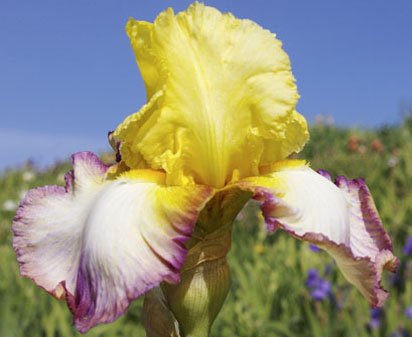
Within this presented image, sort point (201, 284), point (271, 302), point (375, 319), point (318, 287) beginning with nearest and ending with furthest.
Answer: point (201, 284), point (375, 319), point (318, 287), point (271, 302)

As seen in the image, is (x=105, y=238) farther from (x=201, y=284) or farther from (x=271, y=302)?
(x=271, y=302)

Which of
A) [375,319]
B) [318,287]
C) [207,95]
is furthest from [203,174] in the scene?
[318,287]

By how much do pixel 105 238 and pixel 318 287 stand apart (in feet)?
8.93

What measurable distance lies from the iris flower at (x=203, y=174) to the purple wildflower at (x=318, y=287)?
232cm

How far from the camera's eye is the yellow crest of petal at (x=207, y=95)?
3.18 ft

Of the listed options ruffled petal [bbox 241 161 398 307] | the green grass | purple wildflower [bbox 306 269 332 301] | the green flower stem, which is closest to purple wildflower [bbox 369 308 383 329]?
the green grass

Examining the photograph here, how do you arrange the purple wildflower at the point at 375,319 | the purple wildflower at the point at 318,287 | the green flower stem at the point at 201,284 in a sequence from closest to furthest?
the green flower stem at the point at 201,284 → the purple wildflower at the point at 375,319 → the purple wildflower at the point at 318,287

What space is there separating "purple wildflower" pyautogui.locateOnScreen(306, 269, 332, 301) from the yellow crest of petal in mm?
2436

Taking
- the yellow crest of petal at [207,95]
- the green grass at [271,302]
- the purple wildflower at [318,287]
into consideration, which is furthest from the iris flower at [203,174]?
the purple wildflower at [318,287]

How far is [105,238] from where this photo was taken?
835mm

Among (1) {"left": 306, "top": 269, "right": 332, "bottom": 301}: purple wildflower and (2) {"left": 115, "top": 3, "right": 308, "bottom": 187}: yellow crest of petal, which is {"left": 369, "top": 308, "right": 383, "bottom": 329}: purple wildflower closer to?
(1) {"left": 306, "top": 269, "right": 332, "bottom": 301}: purple wildflower

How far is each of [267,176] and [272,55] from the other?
194 millimetres

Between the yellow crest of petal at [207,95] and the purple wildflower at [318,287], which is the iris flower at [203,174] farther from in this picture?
the purple wildflower at [318,287]

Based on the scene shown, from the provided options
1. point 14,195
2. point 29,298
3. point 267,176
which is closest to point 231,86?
point 267,176
